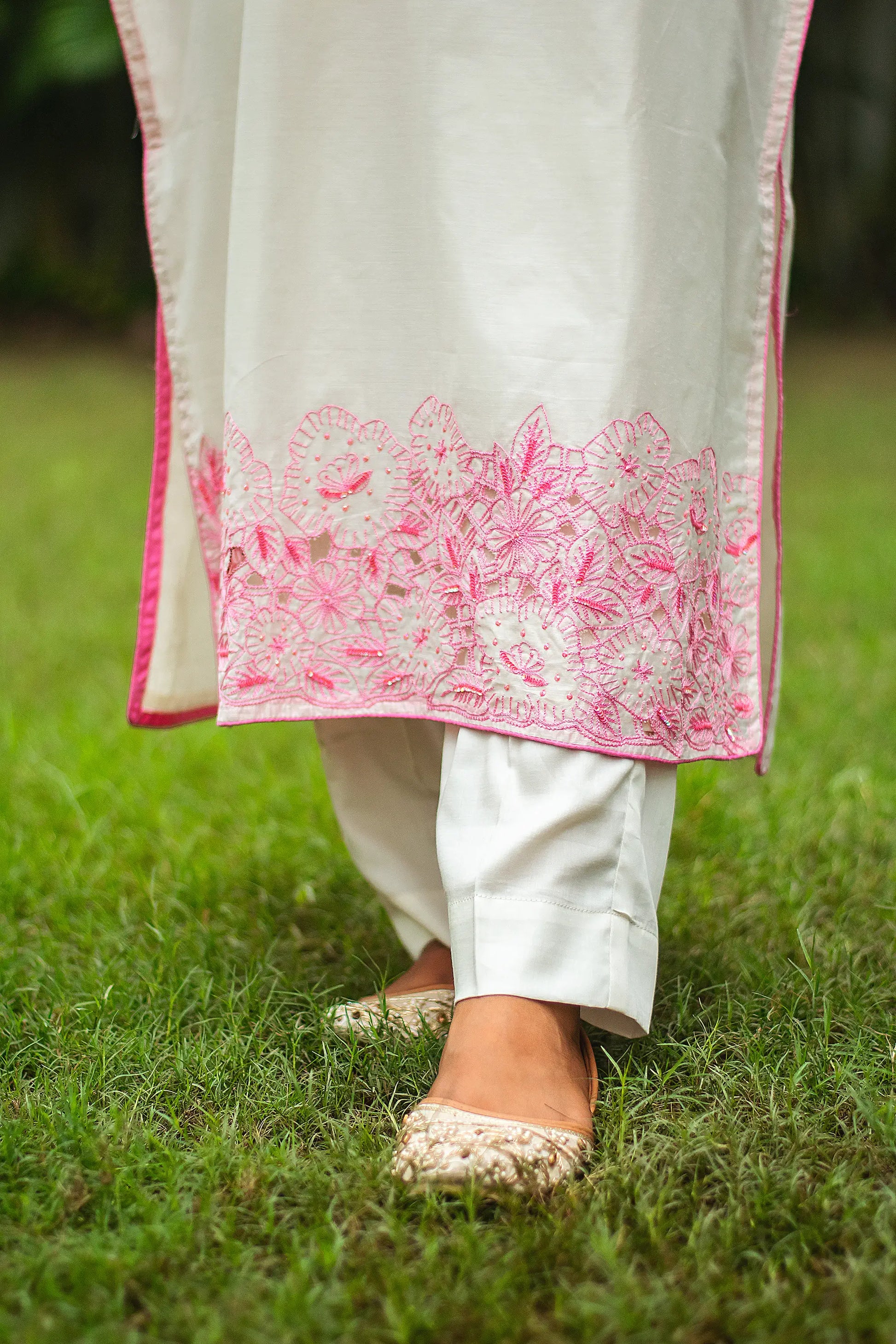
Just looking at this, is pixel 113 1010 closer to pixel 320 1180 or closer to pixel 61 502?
pixel 320 1180

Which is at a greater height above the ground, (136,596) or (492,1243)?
(136,596)

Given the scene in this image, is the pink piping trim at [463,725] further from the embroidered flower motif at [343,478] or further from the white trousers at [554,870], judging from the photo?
the embroidered flower motif at [343,478]

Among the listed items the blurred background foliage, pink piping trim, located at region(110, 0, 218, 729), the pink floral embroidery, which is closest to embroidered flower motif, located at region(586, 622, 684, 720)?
the pink floral embroidery

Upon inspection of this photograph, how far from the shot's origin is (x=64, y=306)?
28.8 feet

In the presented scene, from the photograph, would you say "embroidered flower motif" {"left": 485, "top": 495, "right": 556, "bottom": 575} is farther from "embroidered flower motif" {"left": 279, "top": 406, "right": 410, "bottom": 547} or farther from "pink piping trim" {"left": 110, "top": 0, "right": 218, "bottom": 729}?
"pink piping trim" {"left": 110, "top": 0, "right": 218, "bottom": 729}

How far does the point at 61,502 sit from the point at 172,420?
324cm

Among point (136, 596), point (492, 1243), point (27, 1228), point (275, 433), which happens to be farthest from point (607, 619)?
point (136, 596)

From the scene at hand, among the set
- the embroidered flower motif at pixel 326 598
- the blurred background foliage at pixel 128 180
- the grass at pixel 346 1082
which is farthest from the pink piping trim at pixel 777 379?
the blurred background foliage at pixel 128 180

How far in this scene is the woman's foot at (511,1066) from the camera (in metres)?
1.00

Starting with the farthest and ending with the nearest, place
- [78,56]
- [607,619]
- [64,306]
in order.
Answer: [64,306] → [78,56] → [607,619]

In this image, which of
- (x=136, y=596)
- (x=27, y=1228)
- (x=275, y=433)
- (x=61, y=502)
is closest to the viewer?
(x=27, y=1228)

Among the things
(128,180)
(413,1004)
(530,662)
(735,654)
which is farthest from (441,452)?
(128,180)

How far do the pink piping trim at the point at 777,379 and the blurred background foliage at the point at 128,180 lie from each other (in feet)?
26.0

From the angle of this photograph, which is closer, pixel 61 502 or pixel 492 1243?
pixel 492 1243
